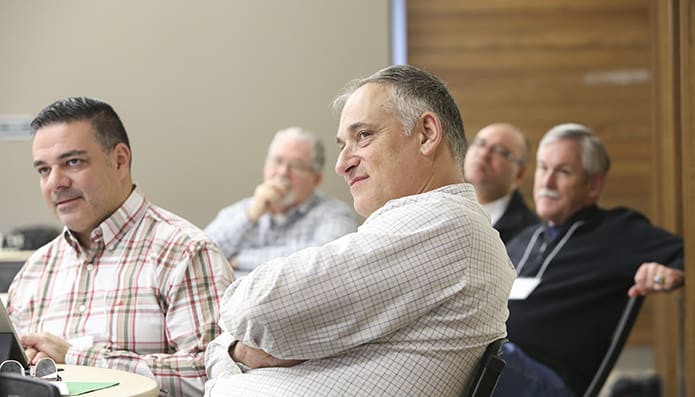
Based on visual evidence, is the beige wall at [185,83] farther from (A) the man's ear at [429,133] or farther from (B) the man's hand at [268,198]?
(A) the man's ear at [429,133]

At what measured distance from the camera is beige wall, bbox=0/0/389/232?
500 centimetres

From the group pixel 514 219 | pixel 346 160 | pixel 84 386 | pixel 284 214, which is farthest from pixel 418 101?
pixel 284 214

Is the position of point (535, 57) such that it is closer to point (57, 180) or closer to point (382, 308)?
point (57, 180)

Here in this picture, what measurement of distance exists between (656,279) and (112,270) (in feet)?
5.12

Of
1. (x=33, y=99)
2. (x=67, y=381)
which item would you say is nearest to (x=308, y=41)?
(x=33, y=99)

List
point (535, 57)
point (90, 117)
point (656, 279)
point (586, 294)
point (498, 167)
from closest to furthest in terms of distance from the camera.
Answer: point (90, 117), point (656, 279), point (586, 294), point (498, 167), point (535, 57)

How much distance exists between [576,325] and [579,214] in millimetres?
485

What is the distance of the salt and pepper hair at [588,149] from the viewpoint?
139 inches

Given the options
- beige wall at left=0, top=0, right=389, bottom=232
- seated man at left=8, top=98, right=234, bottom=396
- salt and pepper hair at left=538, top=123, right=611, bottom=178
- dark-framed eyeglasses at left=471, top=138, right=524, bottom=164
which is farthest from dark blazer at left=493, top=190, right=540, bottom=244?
seated man at left=8, top=98, right=234, bottom=396

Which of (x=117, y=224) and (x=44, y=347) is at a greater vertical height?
(x=117, y=224)

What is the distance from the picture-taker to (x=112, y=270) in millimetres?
2320

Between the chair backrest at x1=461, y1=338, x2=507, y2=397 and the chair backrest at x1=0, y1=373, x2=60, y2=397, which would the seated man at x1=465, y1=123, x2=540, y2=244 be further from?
the chair backrest at x1=0, y1=373, x2=60, y2=397

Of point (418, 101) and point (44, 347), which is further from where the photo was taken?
point (44, 347)

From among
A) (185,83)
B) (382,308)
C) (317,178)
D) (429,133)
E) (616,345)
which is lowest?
(616,345)
